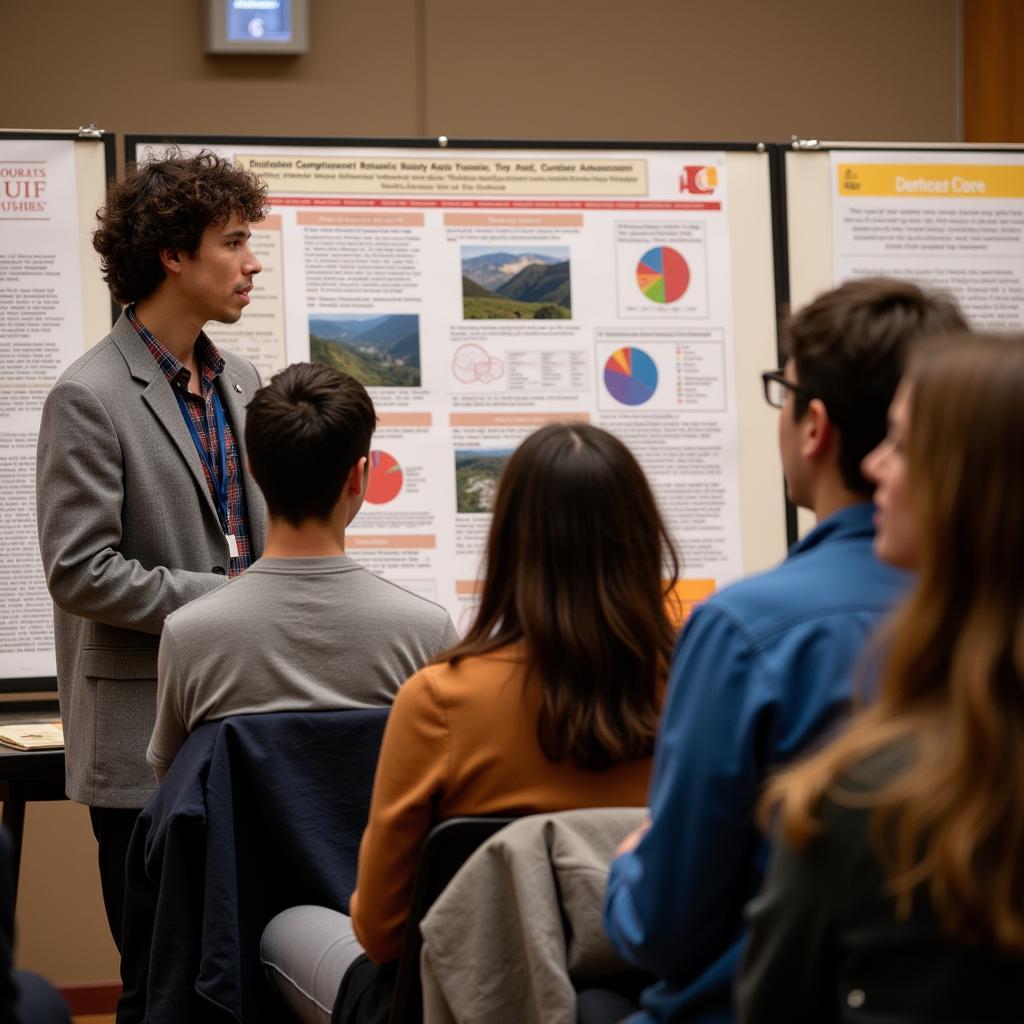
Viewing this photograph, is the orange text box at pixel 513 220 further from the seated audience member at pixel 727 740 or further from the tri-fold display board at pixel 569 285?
the seated audience member at pixel 727 740

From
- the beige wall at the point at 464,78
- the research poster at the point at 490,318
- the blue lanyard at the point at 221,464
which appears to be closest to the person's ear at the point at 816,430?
the blue lanyard at the point at 221,464

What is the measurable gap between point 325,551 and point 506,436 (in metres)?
1.38

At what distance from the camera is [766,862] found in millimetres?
1114

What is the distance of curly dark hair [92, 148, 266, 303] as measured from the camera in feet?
8.07

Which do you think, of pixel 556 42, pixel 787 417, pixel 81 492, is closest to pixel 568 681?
pixel 787 417

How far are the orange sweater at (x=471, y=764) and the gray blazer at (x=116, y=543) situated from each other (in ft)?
2.92

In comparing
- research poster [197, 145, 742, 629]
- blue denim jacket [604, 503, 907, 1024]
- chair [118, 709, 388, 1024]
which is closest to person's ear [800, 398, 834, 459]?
blue denim jacket [604, 503, 907, 1024]

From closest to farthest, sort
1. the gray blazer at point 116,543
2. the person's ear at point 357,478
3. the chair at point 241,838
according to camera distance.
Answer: the chair at point 241,838 → the person's ear at point 357,478 → the gray blazer at point 116,543

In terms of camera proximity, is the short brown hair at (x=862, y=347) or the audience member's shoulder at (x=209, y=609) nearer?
the short brown hair at (x=862, y=347)

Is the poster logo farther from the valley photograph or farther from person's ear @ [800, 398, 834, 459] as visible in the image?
person's ear @ [800, 398, 834, 459]

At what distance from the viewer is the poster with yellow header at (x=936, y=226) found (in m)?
3.40

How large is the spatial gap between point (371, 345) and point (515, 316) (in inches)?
13.7

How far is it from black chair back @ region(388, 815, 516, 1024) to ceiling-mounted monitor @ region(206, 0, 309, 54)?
2.97 meters

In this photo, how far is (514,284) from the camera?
3.31 metres
